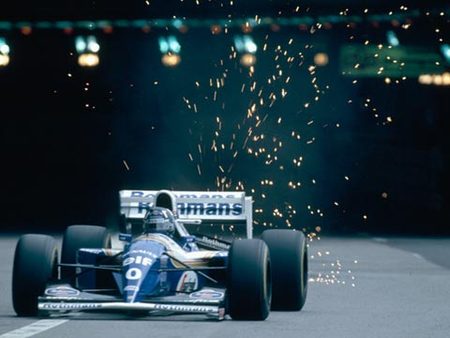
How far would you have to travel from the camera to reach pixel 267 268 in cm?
1486

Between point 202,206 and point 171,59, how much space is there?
166ft

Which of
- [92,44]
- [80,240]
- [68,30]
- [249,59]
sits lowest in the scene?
[80,240]

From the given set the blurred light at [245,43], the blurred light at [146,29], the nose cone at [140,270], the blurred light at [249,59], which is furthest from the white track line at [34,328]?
the blurred light at [146,29]

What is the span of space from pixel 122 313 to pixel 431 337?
2.96 m

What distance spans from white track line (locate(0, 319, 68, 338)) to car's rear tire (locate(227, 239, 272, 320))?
55.3 inches

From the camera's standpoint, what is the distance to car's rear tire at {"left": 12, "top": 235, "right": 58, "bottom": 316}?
14664 millimetres

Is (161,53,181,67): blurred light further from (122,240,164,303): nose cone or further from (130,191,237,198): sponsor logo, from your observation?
(122,240,164,303): nose cone

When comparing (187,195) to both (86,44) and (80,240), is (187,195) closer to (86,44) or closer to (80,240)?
(80,240)

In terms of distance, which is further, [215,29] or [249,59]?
[215,29]

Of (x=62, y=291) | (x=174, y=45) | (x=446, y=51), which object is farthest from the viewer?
(x=174, y=45)

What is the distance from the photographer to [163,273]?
1473cm

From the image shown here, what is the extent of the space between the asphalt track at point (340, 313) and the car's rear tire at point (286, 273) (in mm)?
180

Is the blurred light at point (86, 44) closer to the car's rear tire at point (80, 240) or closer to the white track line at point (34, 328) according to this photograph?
the car's rear tire at point (80, 240)

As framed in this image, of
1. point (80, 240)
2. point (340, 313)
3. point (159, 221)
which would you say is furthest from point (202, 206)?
point (340, 313)
